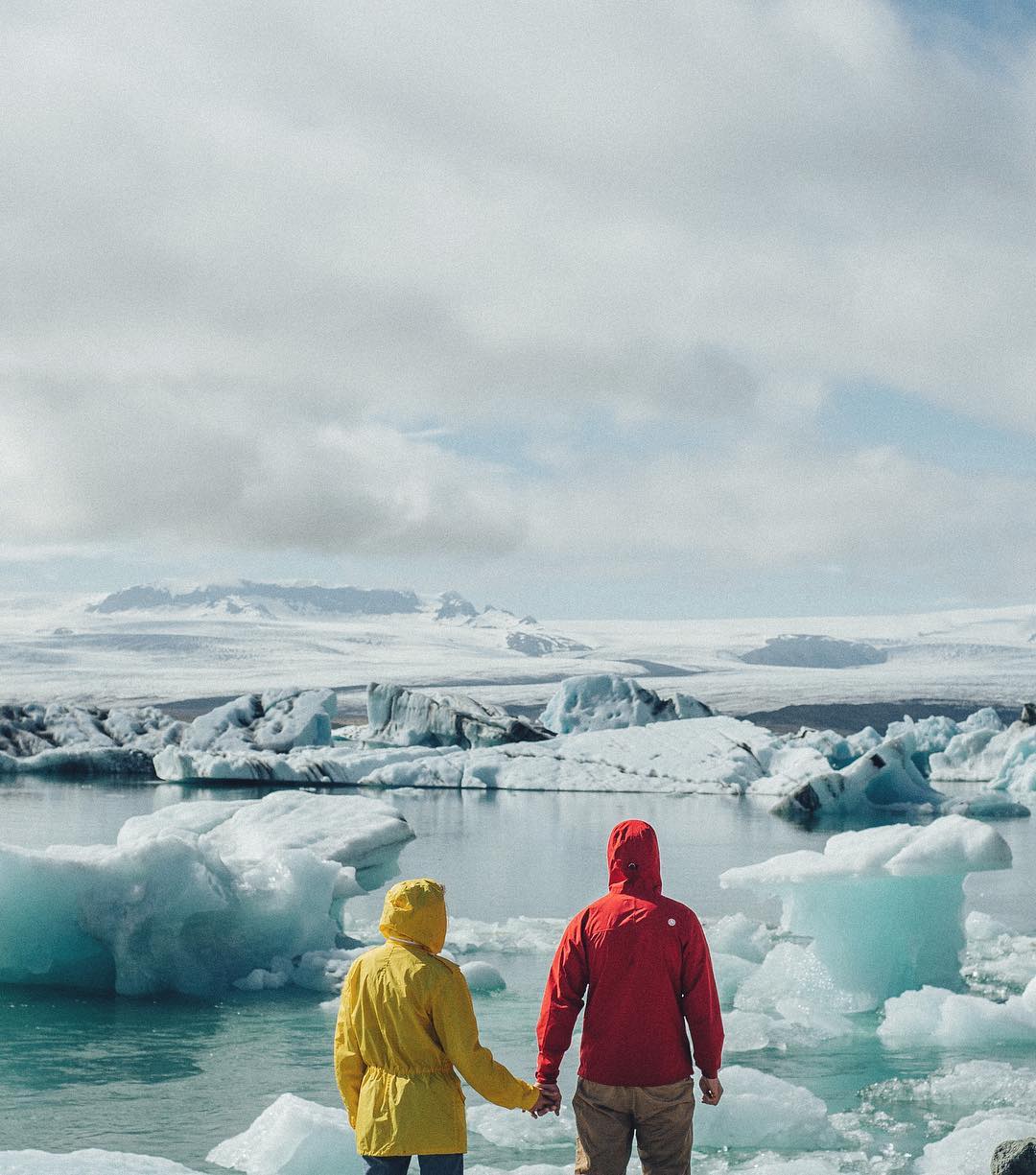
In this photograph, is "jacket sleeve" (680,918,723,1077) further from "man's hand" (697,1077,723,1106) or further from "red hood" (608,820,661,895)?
"red hood" (608,820,661,895)

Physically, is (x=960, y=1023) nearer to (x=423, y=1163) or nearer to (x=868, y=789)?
(x=423, y=1163)

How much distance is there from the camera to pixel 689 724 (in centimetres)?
2572

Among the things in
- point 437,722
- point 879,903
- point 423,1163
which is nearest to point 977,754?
point 437,722

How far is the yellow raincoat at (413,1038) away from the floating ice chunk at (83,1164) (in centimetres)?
98

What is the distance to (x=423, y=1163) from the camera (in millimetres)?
2529

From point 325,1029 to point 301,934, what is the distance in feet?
4.10

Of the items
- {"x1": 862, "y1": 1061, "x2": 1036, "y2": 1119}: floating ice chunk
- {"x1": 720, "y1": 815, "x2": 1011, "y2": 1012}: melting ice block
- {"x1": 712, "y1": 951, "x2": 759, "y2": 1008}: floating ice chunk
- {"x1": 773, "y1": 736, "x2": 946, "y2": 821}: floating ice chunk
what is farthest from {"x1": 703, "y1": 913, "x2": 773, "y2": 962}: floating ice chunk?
{"x1": 773, "y1": 736, "x2": 946, "y2": 821}: floating ice chunk

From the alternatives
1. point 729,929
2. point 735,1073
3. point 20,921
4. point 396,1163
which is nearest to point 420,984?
point 396,1163

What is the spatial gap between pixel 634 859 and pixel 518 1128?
240cm

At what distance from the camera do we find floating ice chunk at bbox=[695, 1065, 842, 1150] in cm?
471

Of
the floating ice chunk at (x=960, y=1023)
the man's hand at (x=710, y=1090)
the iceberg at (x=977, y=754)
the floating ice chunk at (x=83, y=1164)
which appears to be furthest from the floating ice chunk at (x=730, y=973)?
the iceberg at (x=977, y=754)

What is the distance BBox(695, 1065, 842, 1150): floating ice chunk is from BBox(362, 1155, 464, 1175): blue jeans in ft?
7.96

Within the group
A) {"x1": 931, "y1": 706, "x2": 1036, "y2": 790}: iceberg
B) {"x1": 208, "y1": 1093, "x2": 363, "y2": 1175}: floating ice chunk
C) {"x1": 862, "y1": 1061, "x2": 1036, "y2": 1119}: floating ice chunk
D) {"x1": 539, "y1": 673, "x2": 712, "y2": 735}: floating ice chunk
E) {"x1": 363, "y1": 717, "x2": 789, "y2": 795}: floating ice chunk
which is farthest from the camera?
{"x1": 539, "y1": 673, "x2": 712, "y2": 735}: floating ice chunk

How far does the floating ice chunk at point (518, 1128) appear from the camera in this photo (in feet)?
15.3
